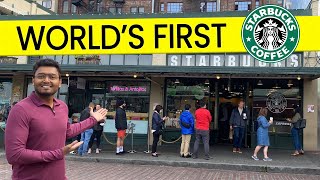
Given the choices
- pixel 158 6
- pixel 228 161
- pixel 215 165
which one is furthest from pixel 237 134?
pixel 158 6

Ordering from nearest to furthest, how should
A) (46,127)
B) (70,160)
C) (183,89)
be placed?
(46,127) < (70,160) < (183,89)

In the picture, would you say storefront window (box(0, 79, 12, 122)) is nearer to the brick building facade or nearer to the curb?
the curb

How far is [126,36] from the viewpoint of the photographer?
471 centimetres

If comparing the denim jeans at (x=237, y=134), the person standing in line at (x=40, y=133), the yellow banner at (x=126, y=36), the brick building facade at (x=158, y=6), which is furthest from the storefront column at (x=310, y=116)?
the brick building facade at (x=158, y=6)

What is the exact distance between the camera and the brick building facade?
47000mm

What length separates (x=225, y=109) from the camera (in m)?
15.7

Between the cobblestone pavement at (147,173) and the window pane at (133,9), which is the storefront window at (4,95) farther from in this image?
the window pane at (133,9)

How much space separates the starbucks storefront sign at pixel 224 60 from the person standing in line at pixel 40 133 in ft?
40.8

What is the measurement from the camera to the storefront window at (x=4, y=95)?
16.4 m

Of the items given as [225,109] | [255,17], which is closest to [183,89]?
[225,109]

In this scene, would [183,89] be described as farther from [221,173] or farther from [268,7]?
[268,7]

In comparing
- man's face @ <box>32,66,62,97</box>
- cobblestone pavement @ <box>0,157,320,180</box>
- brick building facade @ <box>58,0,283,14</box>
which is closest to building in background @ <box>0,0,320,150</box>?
cobblestone pavement @ <box>0,157,320,180</box>

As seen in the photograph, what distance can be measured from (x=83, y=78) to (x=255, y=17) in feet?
39.8

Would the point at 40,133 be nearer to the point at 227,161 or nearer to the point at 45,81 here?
the point at 45,81
